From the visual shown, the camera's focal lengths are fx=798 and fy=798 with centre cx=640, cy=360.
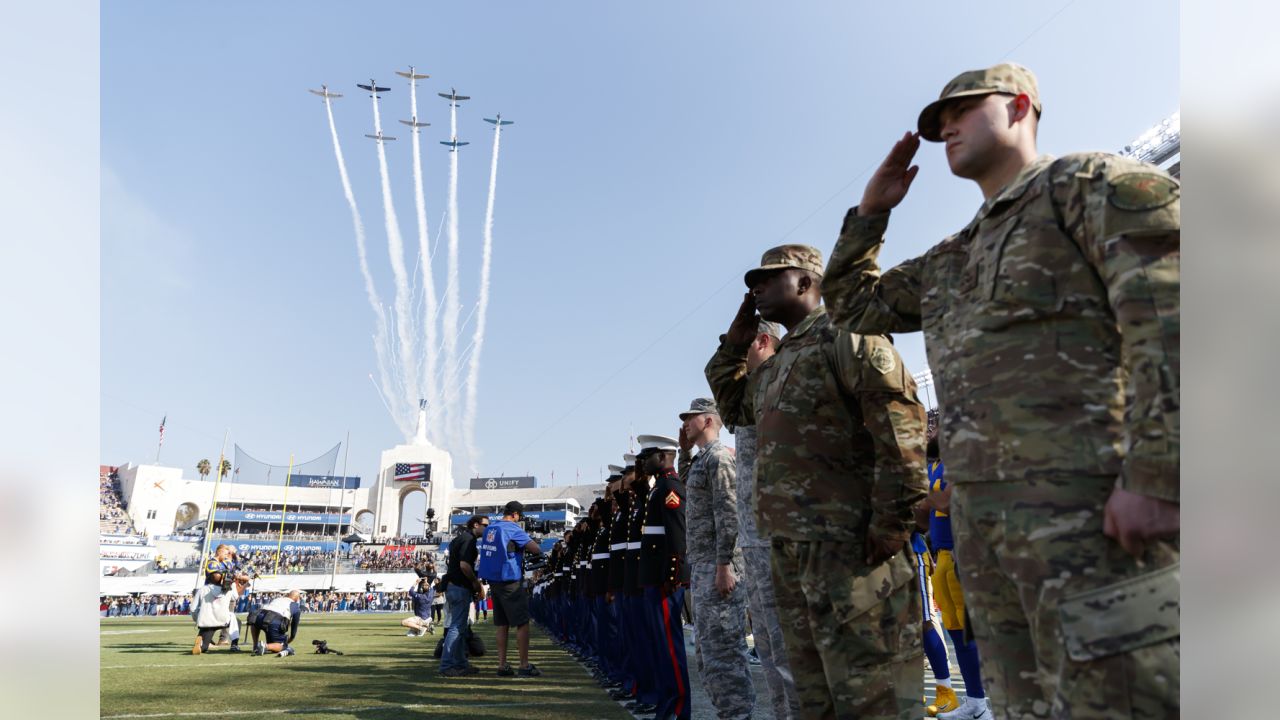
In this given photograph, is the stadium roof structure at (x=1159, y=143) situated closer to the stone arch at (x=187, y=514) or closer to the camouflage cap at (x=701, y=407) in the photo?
the camouflage cap at (x=701, y=407)

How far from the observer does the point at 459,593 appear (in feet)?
34.7

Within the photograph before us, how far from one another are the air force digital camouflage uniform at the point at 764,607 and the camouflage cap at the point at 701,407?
1.64 meters

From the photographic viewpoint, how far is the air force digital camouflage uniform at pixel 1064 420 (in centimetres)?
150

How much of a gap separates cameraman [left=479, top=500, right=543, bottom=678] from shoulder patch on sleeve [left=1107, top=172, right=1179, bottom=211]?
8.19 metres

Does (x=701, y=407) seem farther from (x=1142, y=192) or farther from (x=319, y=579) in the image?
(x=319, y=579)

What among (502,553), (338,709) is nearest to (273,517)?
(502,553)

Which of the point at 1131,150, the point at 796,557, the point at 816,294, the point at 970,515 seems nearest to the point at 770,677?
the point at 796,557

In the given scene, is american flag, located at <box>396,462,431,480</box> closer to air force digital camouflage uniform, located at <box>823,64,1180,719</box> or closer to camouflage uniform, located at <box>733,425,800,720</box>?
camouflage uniform, located at <box>733,425,800,720</box>

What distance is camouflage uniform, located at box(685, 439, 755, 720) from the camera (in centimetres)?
499

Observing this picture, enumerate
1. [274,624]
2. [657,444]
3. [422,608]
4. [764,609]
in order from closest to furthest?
[764,609]
[657,444]
[274,624]
[422,608]

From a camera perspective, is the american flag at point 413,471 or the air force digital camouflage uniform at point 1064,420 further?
the american flag at point 413,471

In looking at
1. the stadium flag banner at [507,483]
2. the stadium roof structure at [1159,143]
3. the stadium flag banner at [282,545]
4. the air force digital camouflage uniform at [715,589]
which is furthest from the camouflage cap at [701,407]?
the stadium flag banner at [507,483]

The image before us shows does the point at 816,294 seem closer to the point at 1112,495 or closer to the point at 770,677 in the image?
the point at 770,677

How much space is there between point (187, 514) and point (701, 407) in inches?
3917
